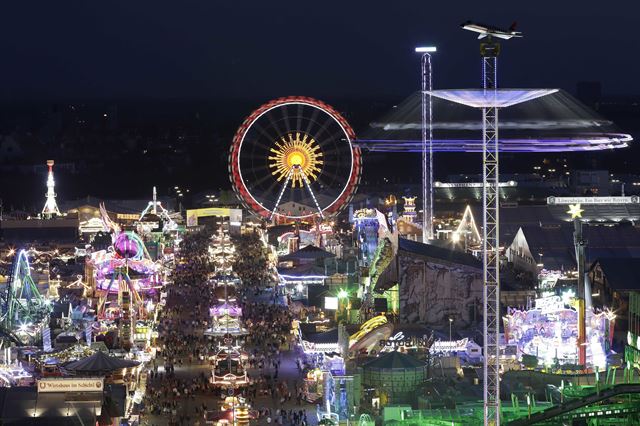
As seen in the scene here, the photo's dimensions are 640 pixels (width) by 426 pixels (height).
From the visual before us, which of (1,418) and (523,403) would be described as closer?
(1,418)

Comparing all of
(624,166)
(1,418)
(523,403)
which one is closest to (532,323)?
(523,403)

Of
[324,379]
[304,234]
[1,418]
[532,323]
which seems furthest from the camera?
[304,234]

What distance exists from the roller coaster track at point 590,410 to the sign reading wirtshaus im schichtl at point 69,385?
25.3 ft

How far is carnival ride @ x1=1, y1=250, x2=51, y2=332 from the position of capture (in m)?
40.4

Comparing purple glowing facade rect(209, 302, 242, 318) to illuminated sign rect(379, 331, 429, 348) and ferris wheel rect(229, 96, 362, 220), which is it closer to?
illuminated sign rect(379, 331, 429, 348)

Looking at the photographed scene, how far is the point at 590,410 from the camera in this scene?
28.3 m

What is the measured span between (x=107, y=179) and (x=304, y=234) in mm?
57827

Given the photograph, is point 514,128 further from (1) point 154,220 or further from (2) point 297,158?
(1) point 154,220

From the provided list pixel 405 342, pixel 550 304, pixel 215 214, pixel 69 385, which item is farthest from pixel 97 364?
pixel 215 214

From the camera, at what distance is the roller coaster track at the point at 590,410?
92.2ft

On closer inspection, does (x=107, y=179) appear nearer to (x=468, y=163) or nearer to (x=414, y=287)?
(x=468, y=163)

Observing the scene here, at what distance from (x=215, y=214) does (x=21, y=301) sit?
4034 centimetres

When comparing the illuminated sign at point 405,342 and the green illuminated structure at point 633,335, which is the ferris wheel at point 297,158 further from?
the illuminated sign at point 405,342

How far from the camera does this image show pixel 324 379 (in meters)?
33.9
